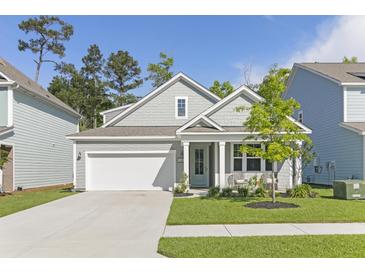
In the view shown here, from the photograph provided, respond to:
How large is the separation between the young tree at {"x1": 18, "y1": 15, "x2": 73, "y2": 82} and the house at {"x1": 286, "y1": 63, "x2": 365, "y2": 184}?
28289 mm

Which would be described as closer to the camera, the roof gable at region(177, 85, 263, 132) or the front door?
the roof gable at region(177, 85, 263, 132)

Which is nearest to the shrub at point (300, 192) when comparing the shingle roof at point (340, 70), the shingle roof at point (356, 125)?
the shingle roof at point (356, 125)

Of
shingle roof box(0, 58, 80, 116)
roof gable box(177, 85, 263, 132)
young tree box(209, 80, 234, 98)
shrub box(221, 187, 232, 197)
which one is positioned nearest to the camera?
shrub box(221, 187, 232, 197)

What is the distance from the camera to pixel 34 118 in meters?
21.6

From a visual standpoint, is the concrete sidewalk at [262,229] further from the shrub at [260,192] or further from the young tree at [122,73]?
the young tree at [122,73]

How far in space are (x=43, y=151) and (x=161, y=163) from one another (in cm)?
845

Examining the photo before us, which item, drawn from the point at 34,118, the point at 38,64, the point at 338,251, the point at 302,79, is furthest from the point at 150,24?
the point at 38,64

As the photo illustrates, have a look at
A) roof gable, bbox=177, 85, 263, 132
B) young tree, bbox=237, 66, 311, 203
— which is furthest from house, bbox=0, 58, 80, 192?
young tree, bbox=237, 66, 311, 203

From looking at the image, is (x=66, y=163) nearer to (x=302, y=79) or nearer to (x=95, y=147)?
(x=95, y=147)

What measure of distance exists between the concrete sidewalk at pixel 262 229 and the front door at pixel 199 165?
33.6 feet

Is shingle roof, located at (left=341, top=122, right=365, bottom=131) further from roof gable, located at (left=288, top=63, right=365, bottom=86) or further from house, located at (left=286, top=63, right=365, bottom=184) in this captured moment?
roof gable, located at (left=288, top=63, right=365, bottom=86)

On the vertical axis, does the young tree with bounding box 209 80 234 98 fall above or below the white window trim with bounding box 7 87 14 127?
above

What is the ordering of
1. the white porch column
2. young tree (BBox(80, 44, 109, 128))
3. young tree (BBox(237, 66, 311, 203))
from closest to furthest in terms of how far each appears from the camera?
young tree (BBox(237, 66, 311, 203))
the white porch column
young tree (BBox(80, 44, 109, 128))

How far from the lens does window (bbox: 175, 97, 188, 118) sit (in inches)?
851
